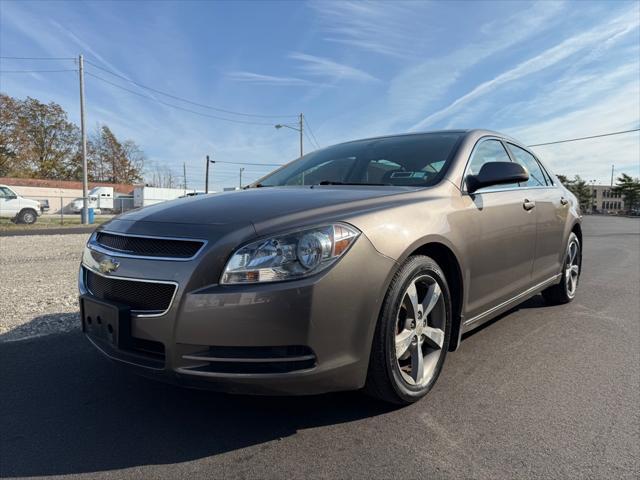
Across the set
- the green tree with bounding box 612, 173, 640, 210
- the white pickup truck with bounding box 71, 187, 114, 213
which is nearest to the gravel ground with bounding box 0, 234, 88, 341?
the white pickup truck with bounding box 71, 187, 114, 213

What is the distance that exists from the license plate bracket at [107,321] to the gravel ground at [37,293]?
184 centimetres

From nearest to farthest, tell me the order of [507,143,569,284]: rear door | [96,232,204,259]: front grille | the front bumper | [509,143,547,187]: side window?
the front bumper
[96,232,204,259]: front grille
[507,143,569,284]: rear door
[509,143,547,187]: side window

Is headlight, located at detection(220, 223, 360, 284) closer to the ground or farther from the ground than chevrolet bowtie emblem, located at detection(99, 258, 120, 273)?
farther from the ground

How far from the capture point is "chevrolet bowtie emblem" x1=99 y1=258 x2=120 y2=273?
221 centimetres

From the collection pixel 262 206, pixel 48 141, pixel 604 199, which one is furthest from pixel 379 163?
pixel 604 199

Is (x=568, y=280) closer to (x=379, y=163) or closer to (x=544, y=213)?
(x=544, y=213)

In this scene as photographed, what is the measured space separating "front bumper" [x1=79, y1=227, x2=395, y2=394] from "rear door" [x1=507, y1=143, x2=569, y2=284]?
7.72 feet

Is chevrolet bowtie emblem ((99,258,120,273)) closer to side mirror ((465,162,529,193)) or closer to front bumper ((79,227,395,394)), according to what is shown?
front bumper ((79,227,395,394))

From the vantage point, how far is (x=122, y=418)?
2398mm

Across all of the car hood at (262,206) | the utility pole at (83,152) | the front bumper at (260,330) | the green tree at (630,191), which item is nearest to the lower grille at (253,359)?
the front bumper at (260,330)

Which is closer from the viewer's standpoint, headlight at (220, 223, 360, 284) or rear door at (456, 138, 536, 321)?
headlight at (220, 223, 360, 284)

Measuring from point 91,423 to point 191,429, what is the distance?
0.55 metres

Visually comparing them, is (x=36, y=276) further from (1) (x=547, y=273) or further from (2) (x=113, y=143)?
(2) (x=113, y=143)

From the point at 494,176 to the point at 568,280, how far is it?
262 centimetres
